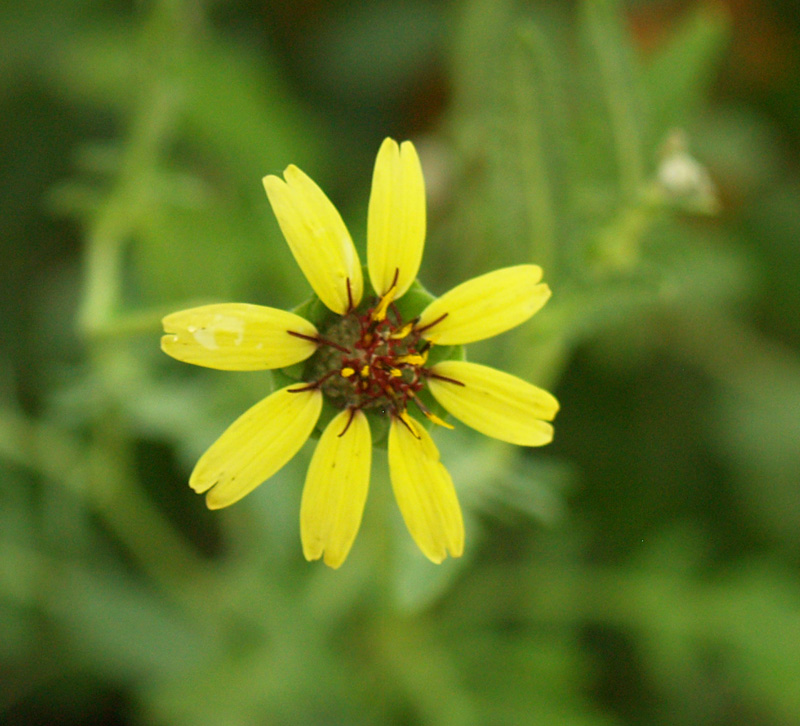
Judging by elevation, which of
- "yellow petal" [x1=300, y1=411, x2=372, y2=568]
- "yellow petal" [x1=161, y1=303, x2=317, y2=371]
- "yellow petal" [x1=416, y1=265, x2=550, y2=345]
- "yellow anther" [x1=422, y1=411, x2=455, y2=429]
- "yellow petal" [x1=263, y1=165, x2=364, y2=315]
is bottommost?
"yellow petal" [x1=300, y1=411, x2=372, y2=568]

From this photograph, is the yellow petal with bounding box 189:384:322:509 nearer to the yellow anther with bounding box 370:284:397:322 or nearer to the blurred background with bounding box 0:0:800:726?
the yellow anther with bounding box 370:284:397:322

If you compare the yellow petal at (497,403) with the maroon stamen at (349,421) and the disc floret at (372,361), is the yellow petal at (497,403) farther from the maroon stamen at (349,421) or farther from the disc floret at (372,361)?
the maroon stamen at (349,421)

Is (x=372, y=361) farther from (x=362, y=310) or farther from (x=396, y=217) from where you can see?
(x=396, y=217)

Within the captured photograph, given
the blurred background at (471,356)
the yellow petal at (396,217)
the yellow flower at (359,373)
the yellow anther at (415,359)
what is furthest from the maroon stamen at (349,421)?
the blurred background at (471,356)

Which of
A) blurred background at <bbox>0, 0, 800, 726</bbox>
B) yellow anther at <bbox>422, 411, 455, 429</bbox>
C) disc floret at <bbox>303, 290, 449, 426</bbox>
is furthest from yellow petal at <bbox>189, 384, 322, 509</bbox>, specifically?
→ blurred background at <bbox>0, 0, 800, 726</bbox>

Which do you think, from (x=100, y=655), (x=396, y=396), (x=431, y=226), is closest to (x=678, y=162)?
(x=396, y=396)

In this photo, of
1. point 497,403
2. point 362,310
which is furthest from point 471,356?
point 497,403
